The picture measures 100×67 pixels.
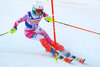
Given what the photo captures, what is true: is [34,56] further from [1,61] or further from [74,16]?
[74,16]

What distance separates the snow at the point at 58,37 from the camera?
2.32m

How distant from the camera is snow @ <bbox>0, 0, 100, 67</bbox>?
2.32 m

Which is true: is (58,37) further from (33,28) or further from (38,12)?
(38,12)

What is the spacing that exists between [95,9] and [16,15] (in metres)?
2.21

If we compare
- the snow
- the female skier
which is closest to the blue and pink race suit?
the female skier

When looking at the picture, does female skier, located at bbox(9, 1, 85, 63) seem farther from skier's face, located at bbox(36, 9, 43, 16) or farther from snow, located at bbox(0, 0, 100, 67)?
snow, located at bbox(0, 0, 100, 67)

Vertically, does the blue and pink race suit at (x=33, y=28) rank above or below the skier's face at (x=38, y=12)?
below

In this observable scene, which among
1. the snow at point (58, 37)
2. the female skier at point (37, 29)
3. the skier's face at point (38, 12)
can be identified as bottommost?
the snow at point (58, 37)

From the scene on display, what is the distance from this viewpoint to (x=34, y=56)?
8.10 ft

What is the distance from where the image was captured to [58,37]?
336cm

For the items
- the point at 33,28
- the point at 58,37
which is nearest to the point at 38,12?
the point at 33,28

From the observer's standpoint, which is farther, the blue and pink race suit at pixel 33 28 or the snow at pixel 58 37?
the blue and pink race suit at pixel 33 28

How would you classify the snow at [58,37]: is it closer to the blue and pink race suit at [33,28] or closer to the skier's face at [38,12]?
the blue and pink race suit at [33,28]

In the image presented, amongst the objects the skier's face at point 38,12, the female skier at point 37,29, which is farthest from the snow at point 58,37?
the skier's face at point 38,12
